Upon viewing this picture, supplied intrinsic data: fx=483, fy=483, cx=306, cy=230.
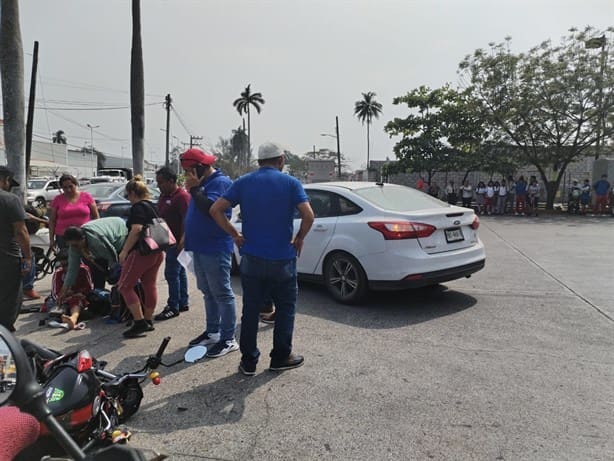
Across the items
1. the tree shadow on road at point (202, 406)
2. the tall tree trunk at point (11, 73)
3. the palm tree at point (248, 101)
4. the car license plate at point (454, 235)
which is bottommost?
the tree shadow on road at point (202, 406)

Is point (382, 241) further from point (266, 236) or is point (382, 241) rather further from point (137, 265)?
point (137, 265)

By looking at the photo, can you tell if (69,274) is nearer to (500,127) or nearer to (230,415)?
(230,415)

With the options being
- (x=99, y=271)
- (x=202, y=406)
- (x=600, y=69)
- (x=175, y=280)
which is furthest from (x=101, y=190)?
(x=600, y=69)

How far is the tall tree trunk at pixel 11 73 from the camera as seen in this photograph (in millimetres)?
8992

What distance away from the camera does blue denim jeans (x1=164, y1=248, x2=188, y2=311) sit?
18.4ft

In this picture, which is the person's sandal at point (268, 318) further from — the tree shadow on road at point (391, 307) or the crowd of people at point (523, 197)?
the crowd of people at point (523, 197)

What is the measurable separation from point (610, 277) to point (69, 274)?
783 cm

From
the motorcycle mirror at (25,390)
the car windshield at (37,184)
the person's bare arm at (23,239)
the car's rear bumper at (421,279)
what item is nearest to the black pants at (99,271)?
the person's bare arm at (23,239)

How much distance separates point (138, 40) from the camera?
16750 mm

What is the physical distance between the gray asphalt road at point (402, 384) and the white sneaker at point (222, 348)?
94 mm

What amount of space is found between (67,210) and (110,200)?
6.32 m

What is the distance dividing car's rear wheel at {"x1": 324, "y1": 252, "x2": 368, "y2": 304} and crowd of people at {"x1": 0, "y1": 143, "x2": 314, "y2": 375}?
3.14 ft

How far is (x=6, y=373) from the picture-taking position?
1346mm

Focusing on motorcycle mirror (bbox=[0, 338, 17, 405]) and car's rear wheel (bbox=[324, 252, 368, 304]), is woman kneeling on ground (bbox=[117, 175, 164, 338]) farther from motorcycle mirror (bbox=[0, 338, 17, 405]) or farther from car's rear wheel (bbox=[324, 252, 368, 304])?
motorcycle mirror (bbox=[0, 338, 17, 405])
